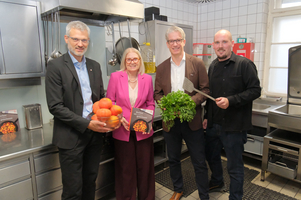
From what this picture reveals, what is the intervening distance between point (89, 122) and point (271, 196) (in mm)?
2021

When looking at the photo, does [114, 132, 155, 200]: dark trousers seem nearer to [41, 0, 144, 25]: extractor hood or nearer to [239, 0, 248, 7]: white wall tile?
[41, 0, 144, 25]: extractor hood

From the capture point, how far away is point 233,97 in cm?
173

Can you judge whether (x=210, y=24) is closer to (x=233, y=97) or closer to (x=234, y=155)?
(x=233, y=97)

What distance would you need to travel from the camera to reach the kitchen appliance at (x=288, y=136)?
2264 mm

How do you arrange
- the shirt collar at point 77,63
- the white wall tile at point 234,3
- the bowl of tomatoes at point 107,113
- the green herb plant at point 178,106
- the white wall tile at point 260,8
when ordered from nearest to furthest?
the bowl of tomatoes at point 107,113, the shirt collar at point 77,63, the green herb plant at point 178,106, the white wall tile at point 260,8, the white wall tile at point 234,3

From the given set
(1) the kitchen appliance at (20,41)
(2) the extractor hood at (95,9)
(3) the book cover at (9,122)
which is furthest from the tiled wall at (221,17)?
(3) the book cover at (9,122)

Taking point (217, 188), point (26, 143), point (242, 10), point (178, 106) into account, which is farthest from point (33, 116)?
point (242, 10)

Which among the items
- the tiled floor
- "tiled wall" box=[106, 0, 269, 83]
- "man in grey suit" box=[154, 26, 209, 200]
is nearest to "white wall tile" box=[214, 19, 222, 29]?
"tiled wall" box=[106, 0, 269, 83]

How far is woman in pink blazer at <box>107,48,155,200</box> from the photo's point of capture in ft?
5.98

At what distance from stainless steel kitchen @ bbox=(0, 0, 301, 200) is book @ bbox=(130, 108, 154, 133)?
14 centimetres

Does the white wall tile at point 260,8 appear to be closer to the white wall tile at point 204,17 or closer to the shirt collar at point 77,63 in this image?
the white wall tile at point 204,17

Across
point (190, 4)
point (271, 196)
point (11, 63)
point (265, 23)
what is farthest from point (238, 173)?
point (190, 4)

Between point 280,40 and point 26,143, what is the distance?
146 inches

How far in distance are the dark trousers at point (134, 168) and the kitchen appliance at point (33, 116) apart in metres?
0.86
